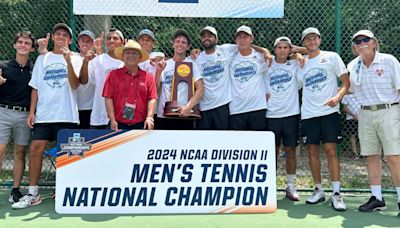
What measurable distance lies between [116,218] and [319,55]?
9.85ft

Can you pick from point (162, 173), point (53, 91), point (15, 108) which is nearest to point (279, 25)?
point (162, 173)

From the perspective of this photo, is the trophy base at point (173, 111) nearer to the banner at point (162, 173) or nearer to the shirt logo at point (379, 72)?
the banner at point (162, 173)

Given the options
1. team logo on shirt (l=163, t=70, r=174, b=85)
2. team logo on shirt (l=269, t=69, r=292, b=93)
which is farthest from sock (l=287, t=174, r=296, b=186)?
team logo on shirt (l=163, t=70, r=174, b=85)

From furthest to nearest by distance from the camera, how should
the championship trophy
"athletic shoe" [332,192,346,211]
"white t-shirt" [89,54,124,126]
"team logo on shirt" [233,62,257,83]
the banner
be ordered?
"team logo on shirt" [233,62,257,83]
"white t-shirt" [89,54,124,126]
the championship trophy
"athletic shoe" [332,192,346,211]
the banner

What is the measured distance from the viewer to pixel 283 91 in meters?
4.73

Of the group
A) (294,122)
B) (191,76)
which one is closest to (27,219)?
(191,76)

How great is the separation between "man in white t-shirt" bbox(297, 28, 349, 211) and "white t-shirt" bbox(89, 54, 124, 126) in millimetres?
→ 2281

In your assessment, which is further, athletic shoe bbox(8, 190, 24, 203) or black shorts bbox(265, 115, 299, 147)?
black shorts bbox(265, 115, 299, 147)

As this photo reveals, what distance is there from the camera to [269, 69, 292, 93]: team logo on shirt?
4750 millimetres

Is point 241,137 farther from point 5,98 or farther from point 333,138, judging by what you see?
point 5,98

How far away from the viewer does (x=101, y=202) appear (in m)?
4.02

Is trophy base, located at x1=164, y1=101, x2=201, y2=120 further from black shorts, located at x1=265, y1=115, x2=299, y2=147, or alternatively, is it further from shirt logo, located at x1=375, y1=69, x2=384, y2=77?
shirt logo, located at x1=375, y1=69, x2=384, y2=77

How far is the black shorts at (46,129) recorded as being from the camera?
4.43 meters

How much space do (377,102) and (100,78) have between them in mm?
3208
